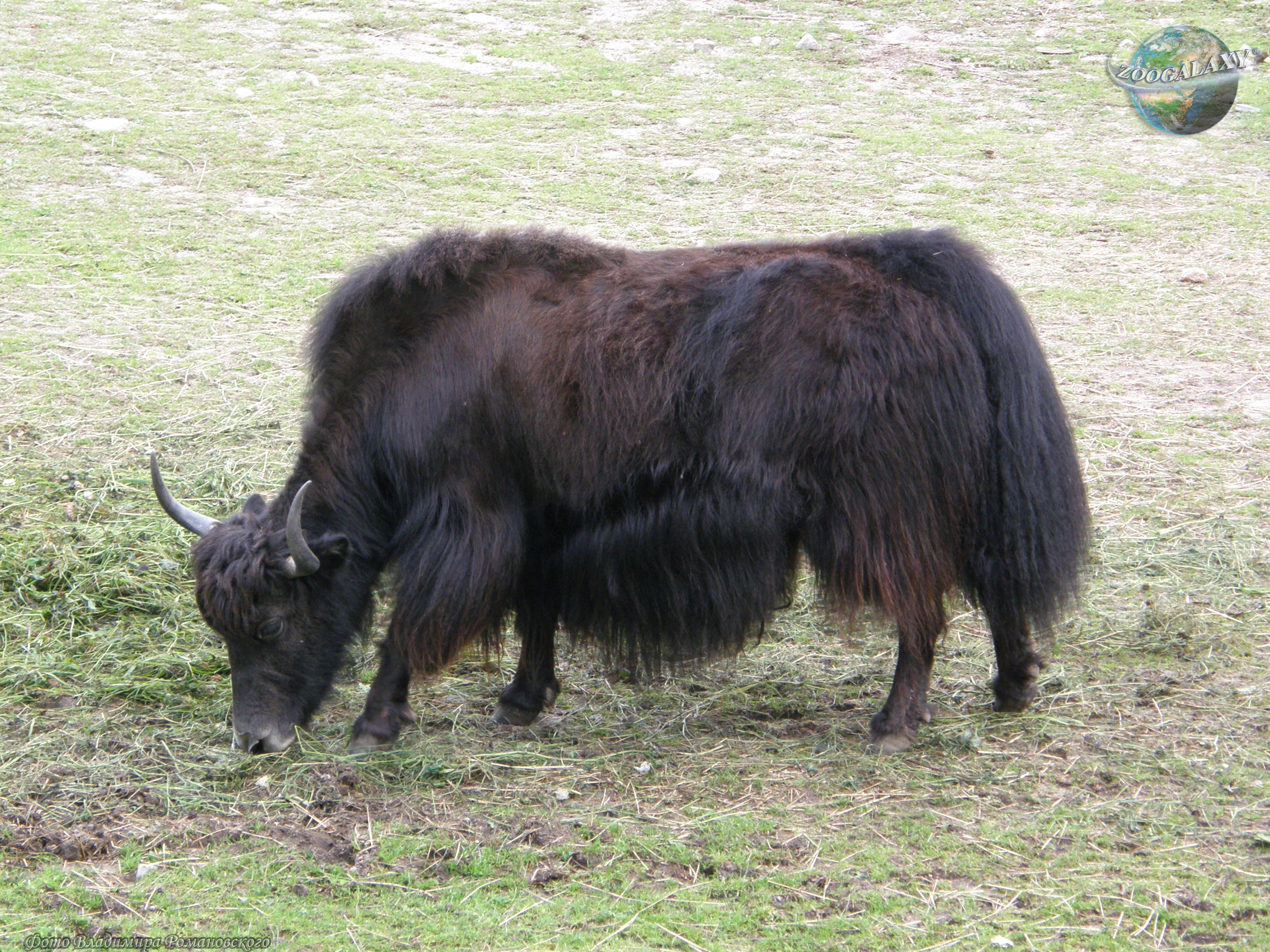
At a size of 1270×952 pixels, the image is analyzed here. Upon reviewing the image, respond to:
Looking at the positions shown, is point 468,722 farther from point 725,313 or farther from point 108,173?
point 108,173

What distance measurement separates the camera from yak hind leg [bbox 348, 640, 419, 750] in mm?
3834

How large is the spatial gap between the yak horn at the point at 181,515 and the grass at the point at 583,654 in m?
0.61

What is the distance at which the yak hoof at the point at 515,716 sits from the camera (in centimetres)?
405

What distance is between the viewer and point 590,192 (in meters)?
8.07

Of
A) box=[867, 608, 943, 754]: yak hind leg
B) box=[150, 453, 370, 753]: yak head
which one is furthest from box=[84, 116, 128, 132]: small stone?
box=[867, 608, 943, 754]: yak hind leg

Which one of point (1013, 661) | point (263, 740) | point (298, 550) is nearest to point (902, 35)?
point (1013, 661)

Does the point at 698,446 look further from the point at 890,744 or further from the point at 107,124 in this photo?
the point at 107,124

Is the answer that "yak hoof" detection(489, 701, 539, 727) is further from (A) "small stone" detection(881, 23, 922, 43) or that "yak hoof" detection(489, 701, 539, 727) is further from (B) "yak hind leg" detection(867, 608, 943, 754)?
(A) "small stone" detection(881, 23, 922, 43)

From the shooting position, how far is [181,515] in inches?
148

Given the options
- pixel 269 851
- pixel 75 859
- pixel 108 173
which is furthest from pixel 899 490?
pixel 108 173

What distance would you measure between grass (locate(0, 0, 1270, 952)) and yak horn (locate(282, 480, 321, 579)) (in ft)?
1.81

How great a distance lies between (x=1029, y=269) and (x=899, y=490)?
4269 mm

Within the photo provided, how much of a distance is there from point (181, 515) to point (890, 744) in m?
2.22

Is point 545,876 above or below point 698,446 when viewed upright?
below
